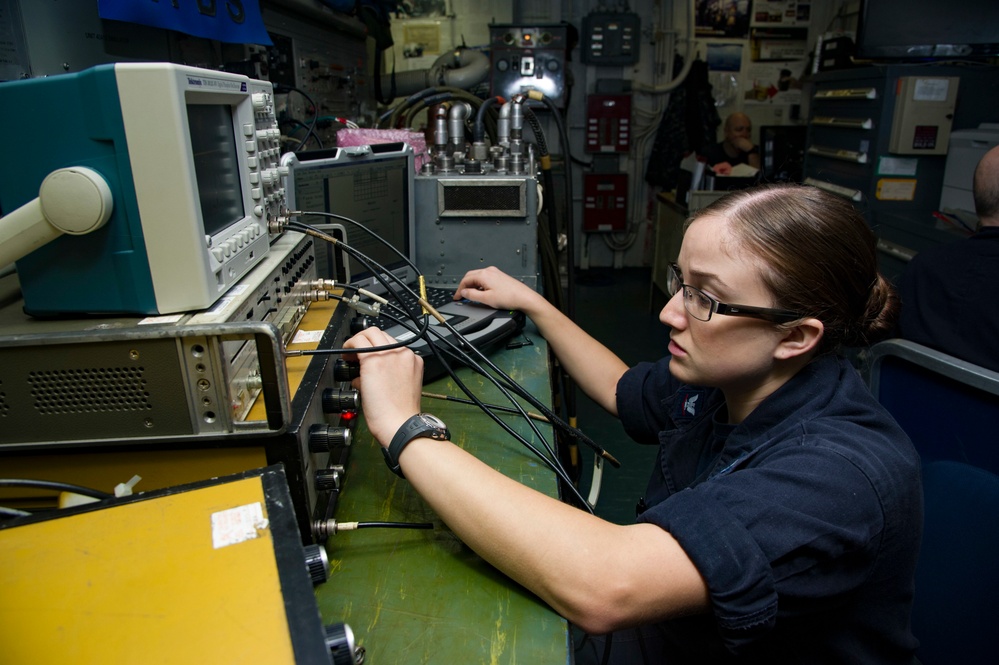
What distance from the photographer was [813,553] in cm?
65

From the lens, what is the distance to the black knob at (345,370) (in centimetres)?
92

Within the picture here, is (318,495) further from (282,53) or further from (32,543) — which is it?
(282,53)

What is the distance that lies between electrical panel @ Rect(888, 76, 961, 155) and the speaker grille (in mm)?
3238

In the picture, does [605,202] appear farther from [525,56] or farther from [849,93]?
[849,93]

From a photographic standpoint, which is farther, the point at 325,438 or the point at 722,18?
the point at 722,18

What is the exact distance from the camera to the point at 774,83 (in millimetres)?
5164

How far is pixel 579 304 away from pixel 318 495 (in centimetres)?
390

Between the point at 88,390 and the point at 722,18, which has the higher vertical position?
the point at 722,18

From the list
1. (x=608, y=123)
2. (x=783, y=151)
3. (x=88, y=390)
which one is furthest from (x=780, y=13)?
(x=88, y=390)

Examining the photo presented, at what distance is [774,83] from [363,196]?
4.72 m

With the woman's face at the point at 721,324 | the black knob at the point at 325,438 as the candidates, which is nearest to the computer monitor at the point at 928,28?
the woman's face at the point at 721,324

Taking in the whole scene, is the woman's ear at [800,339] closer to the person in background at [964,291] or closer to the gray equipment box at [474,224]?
the gray equipment box at [474,224]

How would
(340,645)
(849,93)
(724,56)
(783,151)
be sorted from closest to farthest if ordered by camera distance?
(340,645), (849,93), (783,151), (724,56)

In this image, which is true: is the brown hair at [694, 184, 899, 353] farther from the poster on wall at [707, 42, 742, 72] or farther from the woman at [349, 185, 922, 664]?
the poster on wall at [707, 42, 742, 72]
